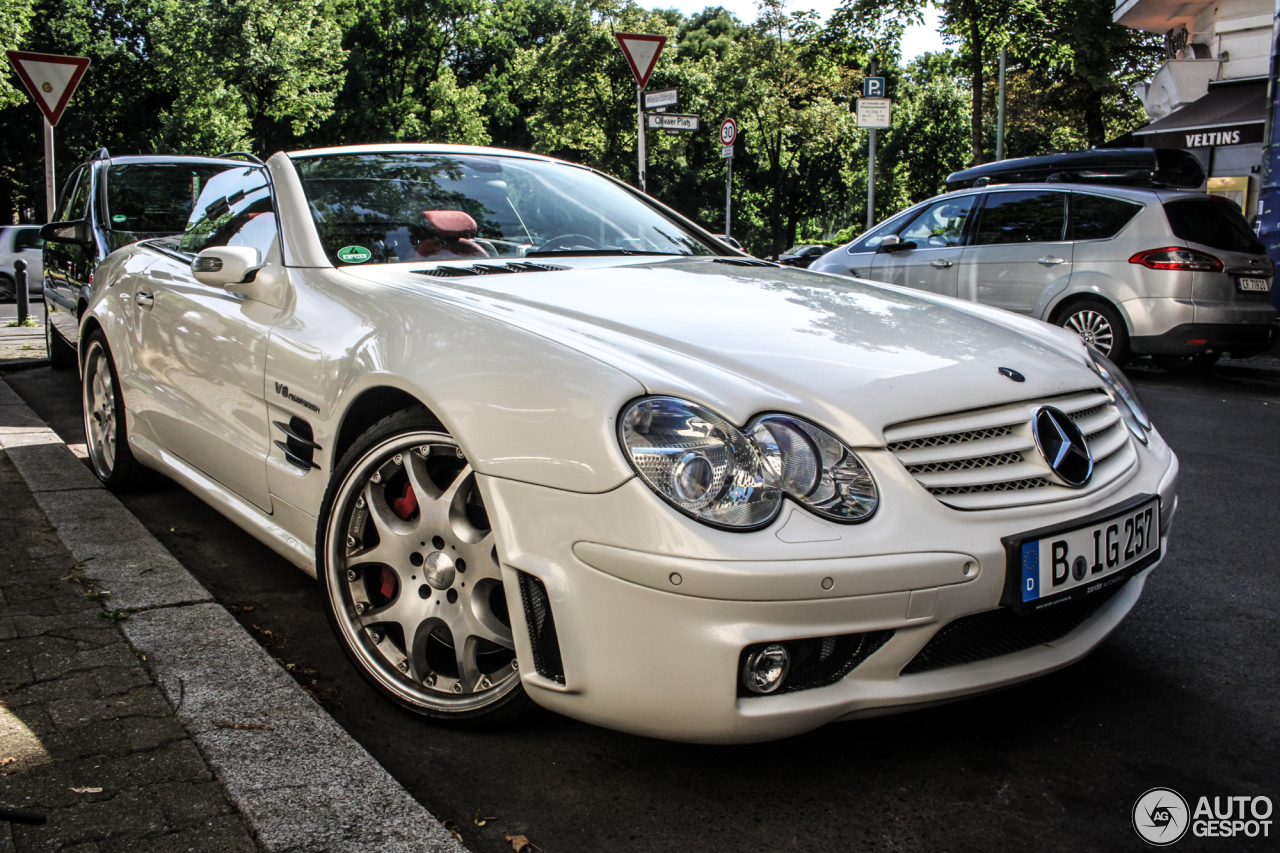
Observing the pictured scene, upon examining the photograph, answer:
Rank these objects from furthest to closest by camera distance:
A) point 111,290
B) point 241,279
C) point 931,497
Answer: point 111,290, point 241,279, point 931,497

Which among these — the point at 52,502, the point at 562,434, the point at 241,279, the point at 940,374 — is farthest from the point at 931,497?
the point at 52,502

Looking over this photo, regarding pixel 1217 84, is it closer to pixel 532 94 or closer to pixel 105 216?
pixel 105 216

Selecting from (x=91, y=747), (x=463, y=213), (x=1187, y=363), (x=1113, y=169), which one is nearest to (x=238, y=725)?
(x=91, y=747)

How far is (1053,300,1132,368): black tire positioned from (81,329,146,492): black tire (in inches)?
265

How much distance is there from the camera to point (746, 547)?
1.92 m

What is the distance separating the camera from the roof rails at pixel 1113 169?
9297mm

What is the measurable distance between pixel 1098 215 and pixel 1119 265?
1.59ft

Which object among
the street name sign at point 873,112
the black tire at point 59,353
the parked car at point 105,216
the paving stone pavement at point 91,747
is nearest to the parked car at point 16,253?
the black tire at point 59,353

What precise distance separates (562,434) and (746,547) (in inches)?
16.8

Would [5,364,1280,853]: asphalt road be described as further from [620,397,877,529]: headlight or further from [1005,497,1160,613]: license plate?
[620,397,877,529]: headlight

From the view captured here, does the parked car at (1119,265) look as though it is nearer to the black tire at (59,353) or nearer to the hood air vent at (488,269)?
the hood air vent at (488,269)

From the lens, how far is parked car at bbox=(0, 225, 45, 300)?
18.9 meters

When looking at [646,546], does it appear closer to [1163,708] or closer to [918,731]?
[918,731]

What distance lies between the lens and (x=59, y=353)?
8.69 m
